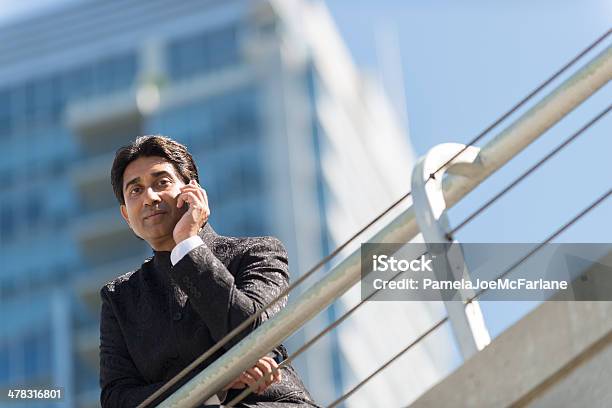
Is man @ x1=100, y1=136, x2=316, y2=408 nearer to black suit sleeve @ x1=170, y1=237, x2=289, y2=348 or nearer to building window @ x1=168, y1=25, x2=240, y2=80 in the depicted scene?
black suit sleeve @ x1=170, y1=237, x2=289, y2=348

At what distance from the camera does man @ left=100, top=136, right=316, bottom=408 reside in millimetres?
3852

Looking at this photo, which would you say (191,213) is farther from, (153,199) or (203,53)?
(203,53)

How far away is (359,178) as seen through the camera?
5138 cm

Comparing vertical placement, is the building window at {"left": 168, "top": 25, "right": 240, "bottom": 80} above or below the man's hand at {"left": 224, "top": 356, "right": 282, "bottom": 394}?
above

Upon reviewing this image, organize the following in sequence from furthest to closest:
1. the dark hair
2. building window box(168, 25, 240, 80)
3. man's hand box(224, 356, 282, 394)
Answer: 1. building window box(168, 25, 240, 80)
2. the dark hair
3. man's hand box(224, 356, 282, 394)

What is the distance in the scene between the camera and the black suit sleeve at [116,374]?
3951 millimetres

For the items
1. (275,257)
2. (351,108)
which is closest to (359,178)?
(351,108)

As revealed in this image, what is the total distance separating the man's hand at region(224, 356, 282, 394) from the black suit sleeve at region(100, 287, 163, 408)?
237mm

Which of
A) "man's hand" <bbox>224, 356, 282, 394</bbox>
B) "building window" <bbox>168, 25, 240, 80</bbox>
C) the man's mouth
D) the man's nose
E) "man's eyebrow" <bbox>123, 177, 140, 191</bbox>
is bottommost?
"man's hand" <bbox>224, 356, 282, 394</bbox>

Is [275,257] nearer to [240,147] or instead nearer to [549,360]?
[549,360]

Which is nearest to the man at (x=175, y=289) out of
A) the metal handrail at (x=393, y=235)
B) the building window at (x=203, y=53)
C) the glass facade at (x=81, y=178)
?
the metal handrail at (x=393, y=235)

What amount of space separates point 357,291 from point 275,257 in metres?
42.8

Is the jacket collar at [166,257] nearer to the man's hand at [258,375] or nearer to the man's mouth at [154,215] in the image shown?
the man's mouth at [154,215]

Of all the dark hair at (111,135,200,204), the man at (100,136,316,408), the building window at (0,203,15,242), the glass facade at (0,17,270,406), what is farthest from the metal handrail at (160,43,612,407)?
the building window at (0,203,15,242)
